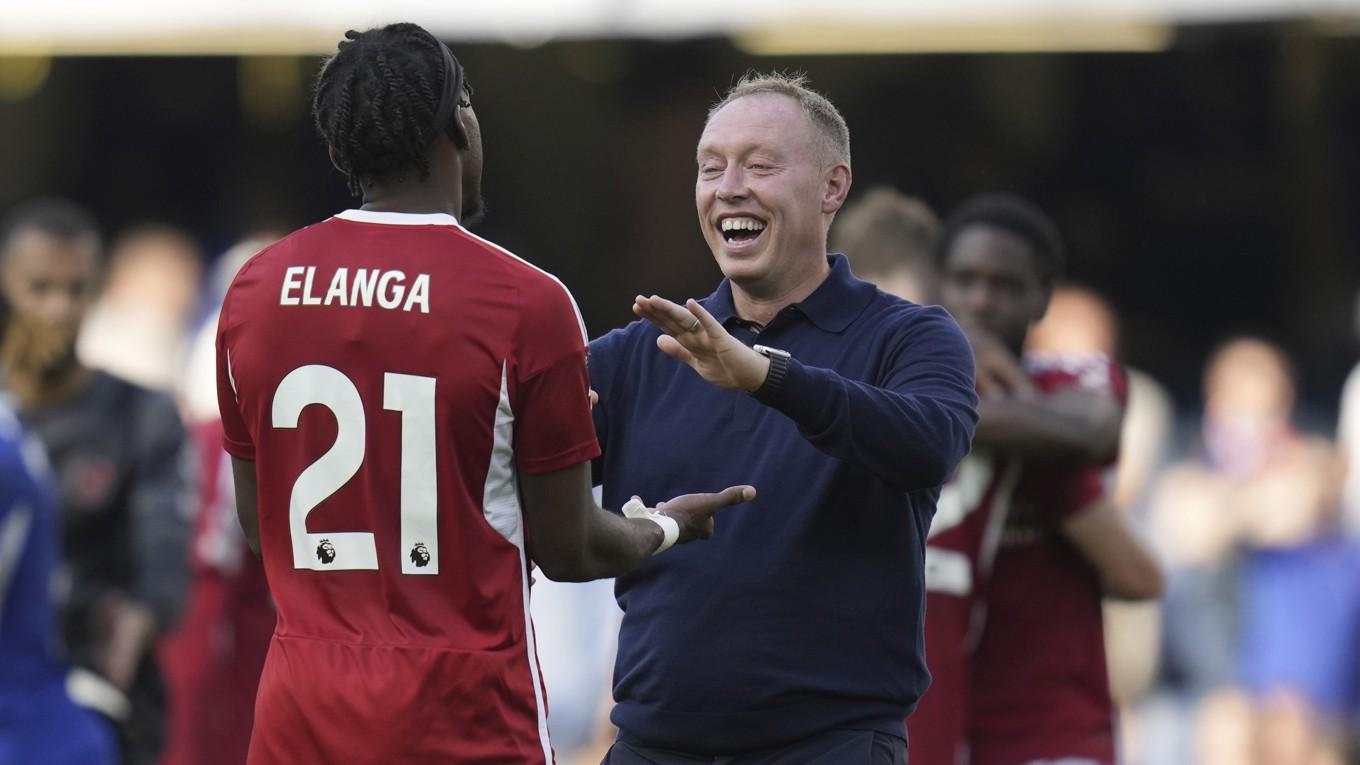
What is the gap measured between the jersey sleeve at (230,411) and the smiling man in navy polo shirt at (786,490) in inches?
32.8

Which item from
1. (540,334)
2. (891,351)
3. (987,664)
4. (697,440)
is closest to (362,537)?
(540,334)

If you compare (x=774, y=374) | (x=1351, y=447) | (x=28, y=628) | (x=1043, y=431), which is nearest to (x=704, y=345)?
(x=774, y=374)

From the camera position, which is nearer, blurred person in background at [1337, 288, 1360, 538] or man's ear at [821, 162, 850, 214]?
man's ear at [821, 162, 850, 214]

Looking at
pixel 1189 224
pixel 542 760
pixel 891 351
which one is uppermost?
pixel 1189 224

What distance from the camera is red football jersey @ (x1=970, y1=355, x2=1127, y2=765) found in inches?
222

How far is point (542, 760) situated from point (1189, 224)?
27.1 ft

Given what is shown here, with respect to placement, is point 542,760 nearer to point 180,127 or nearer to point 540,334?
point 540,334

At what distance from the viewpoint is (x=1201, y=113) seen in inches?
449

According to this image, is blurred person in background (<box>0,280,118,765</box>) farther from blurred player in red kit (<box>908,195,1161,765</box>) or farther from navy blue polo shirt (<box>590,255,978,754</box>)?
blurred player in red kit (<box>908,195,1161,765</box>)

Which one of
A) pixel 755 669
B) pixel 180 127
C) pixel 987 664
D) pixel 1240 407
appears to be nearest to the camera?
pixel 755 669

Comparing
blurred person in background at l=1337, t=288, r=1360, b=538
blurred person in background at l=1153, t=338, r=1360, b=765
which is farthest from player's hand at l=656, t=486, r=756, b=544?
blurred person in background at l=1337, t=288, r=1360, b=538

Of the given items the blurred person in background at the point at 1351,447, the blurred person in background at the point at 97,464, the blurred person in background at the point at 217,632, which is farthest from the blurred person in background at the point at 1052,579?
the blurred person in background at the point at 1351,447

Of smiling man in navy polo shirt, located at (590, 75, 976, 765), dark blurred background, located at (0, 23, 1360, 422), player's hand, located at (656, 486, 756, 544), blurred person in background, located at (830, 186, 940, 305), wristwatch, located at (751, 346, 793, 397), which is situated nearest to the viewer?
wristwatch, located at (751, 346, 793, 397)

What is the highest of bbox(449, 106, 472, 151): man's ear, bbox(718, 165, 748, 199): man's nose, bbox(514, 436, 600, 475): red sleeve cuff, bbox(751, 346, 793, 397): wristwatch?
bbox(449, 106, 472, 151): man's ear
